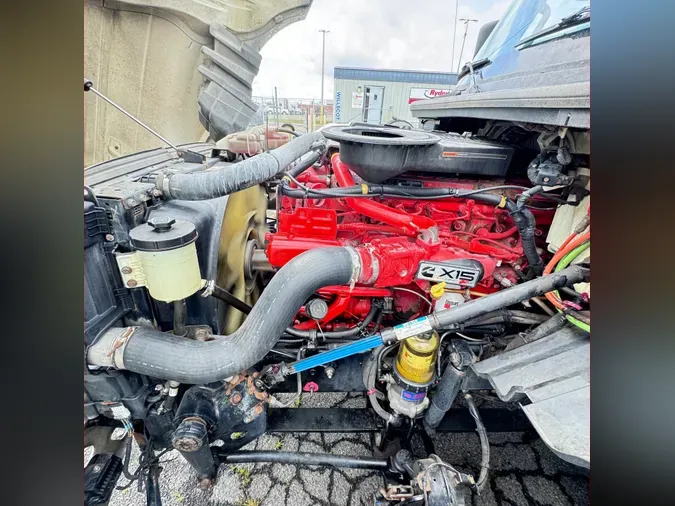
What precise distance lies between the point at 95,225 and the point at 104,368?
488 mm

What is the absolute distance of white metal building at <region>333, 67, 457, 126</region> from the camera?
15.6m

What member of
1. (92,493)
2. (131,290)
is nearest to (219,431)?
(92,493)

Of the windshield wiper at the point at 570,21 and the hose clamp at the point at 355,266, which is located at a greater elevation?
the windshield wiper at the point at 570,21

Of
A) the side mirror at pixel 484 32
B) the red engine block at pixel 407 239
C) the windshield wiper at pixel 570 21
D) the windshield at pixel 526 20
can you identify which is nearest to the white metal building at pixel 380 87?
the side mirror at pixel 484 32

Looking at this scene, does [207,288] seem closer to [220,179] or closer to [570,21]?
[220,179]

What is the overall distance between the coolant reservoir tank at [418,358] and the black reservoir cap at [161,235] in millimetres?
999

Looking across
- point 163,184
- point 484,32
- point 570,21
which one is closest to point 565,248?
point 570,21

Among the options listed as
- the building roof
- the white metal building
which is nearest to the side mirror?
the white metal building

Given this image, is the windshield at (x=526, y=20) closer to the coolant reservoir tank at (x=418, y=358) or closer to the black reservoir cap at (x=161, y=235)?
the coolant reservoir tank at (x=418, y=358)

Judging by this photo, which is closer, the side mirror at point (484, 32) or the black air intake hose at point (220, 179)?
A: the black air intake hose at point (220, 179)

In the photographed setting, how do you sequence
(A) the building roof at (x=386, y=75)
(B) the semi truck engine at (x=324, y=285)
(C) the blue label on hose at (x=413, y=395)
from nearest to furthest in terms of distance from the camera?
(B) the semi truck engine at (x=324, y=285), (C) the blue label on hose at (x=413, y=395), (A) the building roof at (x=386, y=75)

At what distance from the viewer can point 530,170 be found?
46.9 inches

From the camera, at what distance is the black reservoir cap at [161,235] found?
0.96 meters
